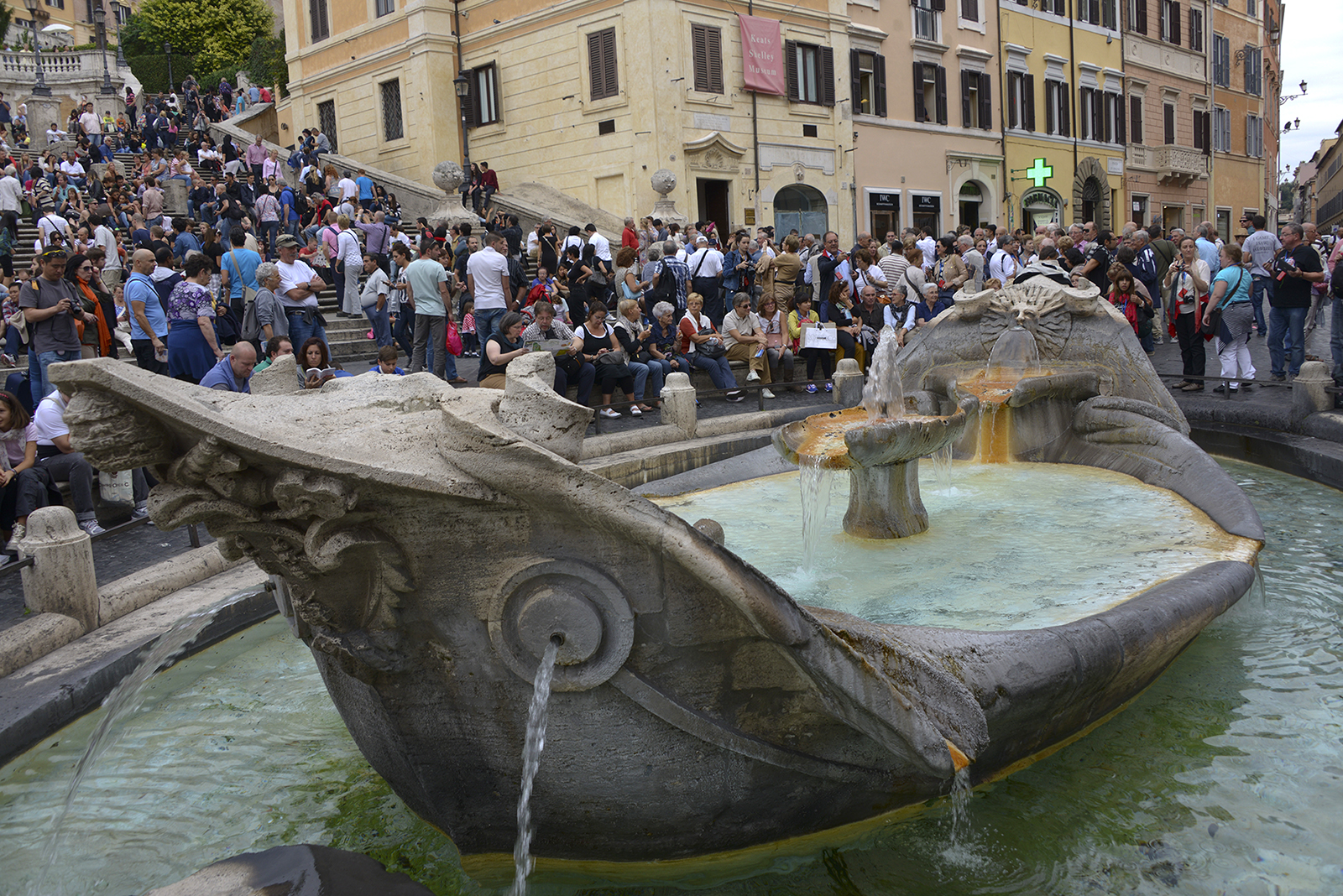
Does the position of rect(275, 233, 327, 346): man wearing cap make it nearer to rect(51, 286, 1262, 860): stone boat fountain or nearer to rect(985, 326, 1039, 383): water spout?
rect(985, 326, 1039, 383): water spout

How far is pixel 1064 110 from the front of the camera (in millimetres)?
34906

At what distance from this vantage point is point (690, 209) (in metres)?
23.5

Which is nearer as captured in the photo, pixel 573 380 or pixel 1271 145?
pixel 573 380

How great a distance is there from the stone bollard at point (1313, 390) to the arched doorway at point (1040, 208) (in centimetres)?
2570

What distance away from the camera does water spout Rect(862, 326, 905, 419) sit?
664 cm

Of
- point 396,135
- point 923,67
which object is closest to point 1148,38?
point 923,67

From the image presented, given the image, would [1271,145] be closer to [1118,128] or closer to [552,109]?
[1118,128]

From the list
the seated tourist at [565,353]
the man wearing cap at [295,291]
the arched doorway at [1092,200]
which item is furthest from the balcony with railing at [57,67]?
the seated tourist at [565,353]

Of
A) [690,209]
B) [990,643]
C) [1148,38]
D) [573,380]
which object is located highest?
[1148,38]

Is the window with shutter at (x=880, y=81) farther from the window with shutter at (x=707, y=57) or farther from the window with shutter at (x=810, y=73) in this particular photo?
the window with shutter at (x=707, y=57)

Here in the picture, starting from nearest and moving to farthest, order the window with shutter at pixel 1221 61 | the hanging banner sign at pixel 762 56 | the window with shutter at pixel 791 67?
the hanging banner sign at pixel 762 56 < the window with shutter at pixel 791 67 < the window with shutter at pixel 1221 61

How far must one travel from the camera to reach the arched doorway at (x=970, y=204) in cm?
3200

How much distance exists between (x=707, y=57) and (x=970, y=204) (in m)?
12.3

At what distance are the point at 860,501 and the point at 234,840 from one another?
12.0 ft
